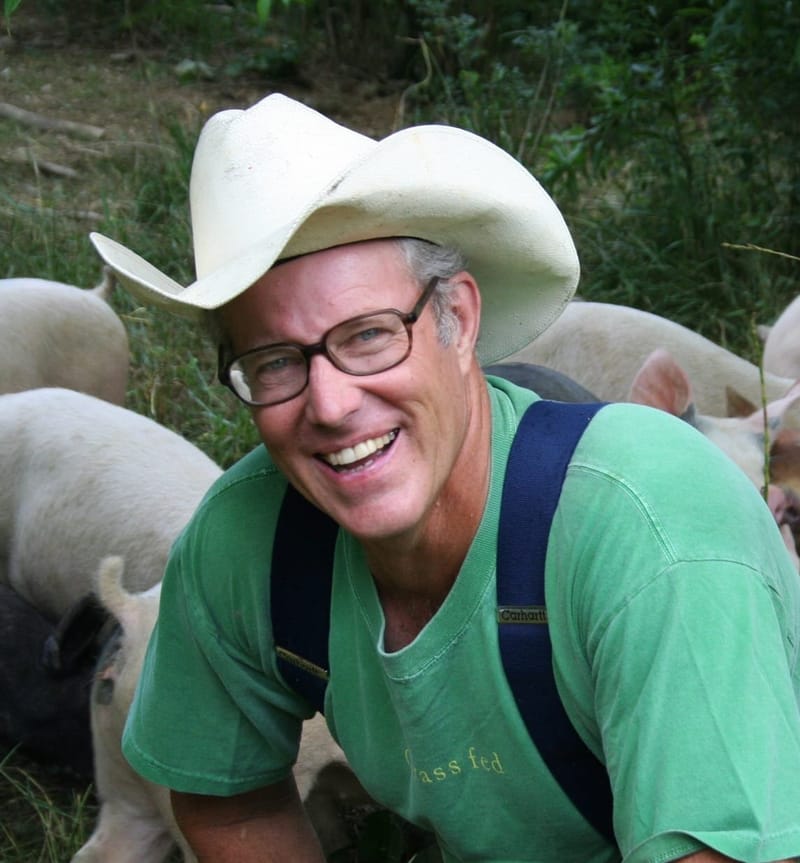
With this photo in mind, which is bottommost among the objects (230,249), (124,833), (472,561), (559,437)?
(124,833)

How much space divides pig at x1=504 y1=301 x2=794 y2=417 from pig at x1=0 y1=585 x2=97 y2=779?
1846mm

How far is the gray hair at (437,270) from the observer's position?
1.93 meters

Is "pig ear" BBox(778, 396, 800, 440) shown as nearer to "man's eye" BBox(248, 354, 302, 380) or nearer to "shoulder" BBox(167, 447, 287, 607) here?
"shoulder" BBox(167, 447, 287, 607)

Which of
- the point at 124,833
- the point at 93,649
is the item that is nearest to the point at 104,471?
the point at 93,649

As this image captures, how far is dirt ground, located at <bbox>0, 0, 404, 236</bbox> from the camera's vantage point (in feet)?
26.9

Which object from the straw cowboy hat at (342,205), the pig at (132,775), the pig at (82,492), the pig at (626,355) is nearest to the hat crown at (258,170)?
the straw cowboy hat at (342,205)

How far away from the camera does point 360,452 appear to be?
1904mm

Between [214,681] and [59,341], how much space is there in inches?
131

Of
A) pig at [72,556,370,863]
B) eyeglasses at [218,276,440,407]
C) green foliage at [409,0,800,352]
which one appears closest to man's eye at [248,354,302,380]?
eyeglasses at [218,276,440,407]

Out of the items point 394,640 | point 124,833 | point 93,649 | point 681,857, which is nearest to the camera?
point 681,857

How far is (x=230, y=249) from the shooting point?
1.92 m

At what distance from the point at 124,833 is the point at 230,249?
74.7 inches

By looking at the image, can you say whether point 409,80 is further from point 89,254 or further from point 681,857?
→ point 681,857

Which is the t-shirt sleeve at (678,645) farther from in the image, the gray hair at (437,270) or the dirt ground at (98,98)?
the dirt ground at (98,98)
